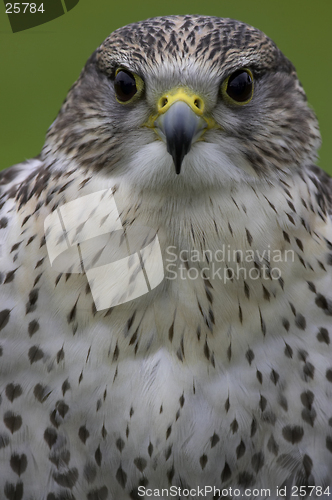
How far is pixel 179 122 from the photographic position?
5.19 feet

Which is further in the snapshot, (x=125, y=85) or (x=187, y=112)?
(x=125, y=85)

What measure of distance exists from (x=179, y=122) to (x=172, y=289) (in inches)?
18.7

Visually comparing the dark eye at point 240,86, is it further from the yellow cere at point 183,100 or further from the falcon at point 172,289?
the yellow cere at point 183,100

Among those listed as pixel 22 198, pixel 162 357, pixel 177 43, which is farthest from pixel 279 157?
pixel 22 198

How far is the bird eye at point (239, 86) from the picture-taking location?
1.76m

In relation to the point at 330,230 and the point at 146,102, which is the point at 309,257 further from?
the point at 146,102

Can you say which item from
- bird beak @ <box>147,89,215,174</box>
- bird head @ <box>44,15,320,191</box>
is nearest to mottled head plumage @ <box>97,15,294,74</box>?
bird head @ <box>44,15,320,191</box>

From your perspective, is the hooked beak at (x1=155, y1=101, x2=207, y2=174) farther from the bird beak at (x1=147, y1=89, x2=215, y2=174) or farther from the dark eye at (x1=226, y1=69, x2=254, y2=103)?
the dark eye at (x1=226, y1=69, x2=254, y2=103)

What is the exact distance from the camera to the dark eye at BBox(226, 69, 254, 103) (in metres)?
1.76

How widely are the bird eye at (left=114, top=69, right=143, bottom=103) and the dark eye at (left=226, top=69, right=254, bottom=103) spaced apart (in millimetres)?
253

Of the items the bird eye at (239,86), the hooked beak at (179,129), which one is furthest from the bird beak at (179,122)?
the bird eye at (239,86)

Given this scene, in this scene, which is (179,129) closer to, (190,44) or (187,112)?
(187,112)

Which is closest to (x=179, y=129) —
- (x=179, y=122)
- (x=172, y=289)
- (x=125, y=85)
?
(x=179, y=122)

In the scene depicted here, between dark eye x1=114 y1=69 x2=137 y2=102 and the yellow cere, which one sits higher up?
dark eye x1=114 y1=69 x2=137 y2=102
